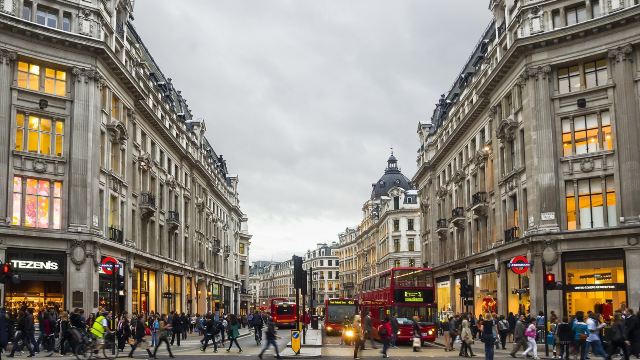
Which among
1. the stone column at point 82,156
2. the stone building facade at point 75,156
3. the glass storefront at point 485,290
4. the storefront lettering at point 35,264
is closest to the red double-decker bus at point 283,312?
the stone building facade at point 75,156

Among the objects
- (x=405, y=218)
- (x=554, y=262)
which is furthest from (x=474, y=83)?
(x=405, y=218)

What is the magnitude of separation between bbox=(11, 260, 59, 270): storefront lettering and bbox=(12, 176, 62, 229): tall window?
6.29 feet

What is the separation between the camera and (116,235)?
46.4 m

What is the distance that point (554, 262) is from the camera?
4022cm

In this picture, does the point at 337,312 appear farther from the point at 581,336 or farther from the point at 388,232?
the point at 388,232

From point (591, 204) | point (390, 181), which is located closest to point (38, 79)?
point (591, 204)

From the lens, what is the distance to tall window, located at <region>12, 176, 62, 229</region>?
3900cm

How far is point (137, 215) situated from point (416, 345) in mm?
25676

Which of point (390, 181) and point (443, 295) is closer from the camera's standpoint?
point (443, 295)

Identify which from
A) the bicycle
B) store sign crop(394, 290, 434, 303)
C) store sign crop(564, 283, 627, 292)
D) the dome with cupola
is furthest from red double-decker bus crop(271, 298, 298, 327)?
the dome with cupola

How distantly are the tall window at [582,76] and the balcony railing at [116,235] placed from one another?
91.6 feet

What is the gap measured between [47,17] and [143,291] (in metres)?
21.4

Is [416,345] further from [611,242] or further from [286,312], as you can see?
[286,312]

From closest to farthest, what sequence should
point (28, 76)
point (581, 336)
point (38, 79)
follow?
point (581, 336) < point (28, 76) < point (38, 79)
